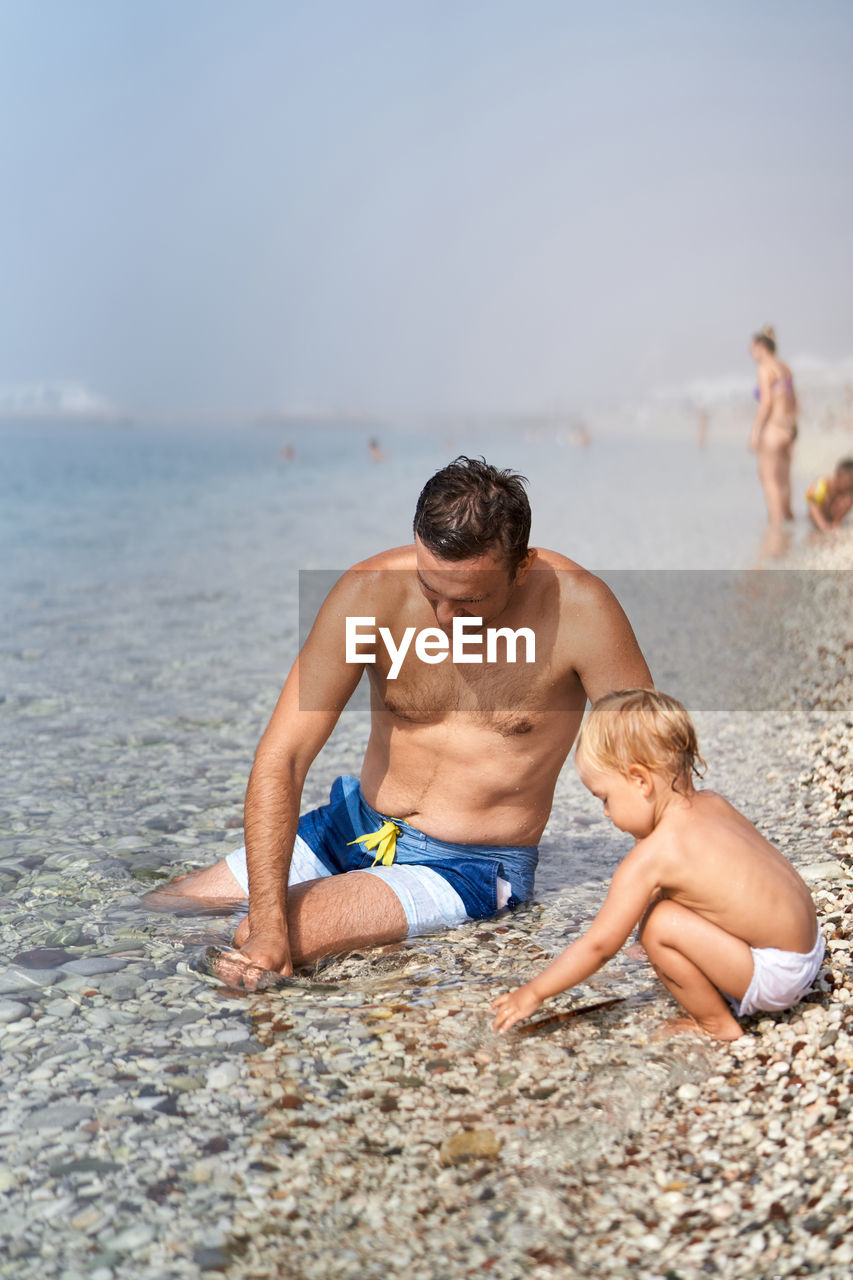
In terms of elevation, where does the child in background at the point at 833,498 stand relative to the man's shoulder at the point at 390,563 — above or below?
above

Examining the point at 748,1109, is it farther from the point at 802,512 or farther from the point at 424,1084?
the point at 802,512

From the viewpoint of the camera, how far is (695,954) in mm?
2648

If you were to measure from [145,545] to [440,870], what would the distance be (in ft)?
55.2

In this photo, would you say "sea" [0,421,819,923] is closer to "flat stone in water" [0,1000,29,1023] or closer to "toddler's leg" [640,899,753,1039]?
"flat stone in water" [0,1000,29,1023]

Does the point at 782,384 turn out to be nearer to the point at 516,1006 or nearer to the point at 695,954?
the point at 695,954

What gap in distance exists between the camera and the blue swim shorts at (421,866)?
11.5ft

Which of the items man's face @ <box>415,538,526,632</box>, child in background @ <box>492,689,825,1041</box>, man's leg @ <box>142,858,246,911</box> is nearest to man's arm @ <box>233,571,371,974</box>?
man's face @ <box>415,538,526,632</box>

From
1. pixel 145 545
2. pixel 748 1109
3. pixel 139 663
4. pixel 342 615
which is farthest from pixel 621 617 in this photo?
pixel 145 545

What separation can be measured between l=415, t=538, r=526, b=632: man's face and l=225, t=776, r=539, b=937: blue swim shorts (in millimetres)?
819

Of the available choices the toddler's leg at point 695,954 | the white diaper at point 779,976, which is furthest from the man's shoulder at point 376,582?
the white diaper at point 779,976

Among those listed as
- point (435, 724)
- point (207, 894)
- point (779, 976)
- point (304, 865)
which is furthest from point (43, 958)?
point (779, 976)

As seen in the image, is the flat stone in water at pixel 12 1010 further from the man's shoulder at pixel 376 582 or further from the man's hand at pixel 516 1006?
the man's shoulder at pixel 376 582

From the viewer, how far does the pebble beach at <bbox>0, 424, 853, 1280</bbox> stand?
218 centimetres

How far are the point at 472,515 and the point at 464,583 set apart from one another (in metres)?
0.17
